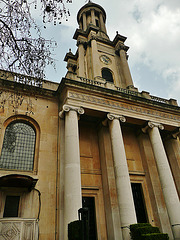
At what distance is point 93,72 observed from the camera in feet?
73.7

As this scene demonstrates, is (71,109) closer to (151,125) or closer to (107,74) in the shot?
(151,125)

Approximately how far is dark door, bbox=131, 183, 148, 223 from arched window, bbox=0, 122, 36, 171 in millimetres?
9055

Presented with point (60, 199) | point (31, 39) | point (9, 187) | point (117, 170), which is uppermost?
point (31, 39)

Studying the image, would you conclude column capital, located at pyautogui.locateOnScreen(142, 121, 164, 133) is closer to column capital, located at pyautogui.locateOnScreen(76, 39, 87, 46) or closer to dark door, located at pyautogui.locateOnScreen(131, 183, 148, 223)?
dark door, located at pyautogui.locateOnScreen(131, 183, 148, 223)

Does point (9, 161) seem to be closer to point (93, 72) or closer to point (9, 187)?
point (9, 187)

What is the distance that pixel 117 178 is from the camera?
45.1ft

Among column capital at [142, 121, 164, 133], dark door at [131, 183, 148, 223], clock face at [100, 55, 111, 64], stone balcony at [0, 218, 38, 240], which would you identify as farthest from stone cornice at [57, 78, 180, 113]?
stone balcony at [0, 218, 38, 240]

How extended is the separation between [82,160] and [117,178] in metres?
3.84

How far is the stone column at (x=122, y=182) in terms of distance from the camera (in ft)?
40.2

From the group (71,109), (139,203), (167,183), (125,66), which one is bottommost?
(139,203)

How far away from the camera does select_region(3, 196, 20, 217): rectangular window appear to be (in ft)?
38.9

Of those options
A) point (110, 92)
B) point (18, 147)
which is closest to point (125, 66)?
point (110, 92)

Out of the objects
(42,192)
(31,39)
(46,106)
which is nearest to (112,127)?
(46,106)

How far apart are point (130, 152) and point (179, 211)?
6.39m
